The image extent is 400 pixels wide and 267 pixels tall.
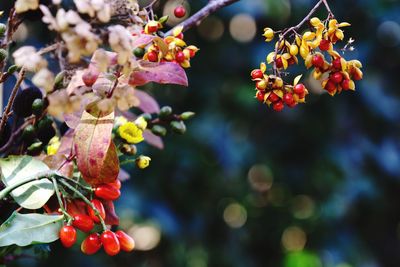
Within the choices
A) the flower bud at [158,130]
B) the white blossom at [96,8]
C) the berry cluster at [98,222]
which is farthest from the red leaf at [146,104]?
the white blossom at [96,8]

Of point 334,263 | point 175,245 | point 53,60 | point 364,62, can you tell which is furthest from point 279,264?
point 53,60

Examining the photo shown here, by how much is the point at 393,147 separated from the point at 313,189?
236 millimetres

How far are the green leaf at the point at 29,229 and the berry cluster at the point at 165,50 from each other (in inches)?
5.2

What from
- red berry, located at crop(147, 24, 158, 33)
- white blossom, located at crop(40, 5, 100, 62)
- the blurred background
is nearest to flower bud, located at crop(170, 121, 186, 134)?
Result: red berry, located at crop(147, 24, 158, 33)

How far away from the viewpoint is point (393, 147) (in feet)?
5.44

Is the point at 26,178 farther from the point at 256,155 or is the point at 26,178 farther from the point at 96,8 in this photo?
the point at 256,155

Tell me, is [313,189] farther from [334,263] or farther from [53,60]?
[53,60]

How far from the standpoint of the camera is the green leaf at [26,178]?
0.43 meters

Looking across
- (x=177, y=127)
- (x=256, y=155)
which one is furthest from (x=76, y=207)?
→ (x=256, y=155)

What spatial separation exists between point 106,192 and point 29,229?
0.19 feet

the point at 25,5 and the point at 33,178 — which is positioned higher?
the point at 25,5

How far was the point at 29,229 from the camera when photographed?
426mm

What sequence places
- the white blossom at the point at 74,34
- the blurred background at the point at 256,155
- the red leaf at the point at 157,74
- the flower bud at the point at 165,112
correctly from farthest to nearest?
the blurred background at the point at 256,155 → the flower bud at the point at 165,112 → the red leaf at the point at 157,74 → the white blossom at the point at 74,34

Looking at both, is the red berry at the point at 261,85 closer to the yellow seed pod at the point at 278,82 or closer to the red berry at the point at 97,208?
the yellow seed pod at the point at 278,82
